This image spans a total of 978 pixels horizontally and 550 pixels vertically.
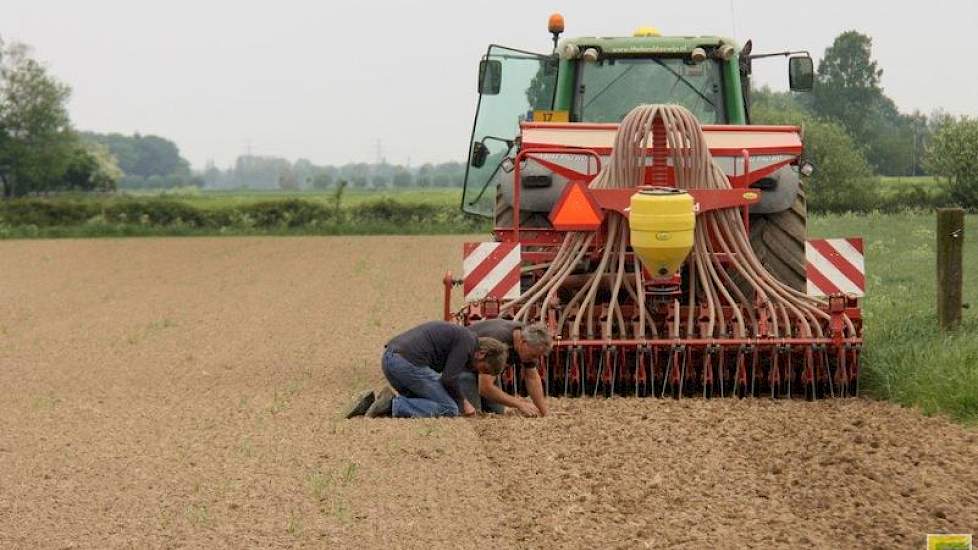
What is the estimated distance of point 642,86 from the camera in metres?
11.8

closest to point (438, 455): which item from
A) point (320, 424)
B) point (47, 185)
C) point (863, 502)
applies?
point (320, 424)

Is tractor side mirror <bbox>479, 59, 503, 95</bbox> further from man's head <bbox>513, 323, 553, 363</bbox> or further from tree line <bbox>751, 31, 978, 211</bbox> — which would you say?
tree line <bbox>751, 31, 978, 211</bbox>

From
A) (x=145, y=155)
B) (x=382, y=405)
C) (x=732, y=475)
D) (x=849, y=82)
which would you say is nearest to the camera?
(x=732, y=475)

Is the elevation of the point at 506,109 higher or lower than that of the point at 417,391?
higher

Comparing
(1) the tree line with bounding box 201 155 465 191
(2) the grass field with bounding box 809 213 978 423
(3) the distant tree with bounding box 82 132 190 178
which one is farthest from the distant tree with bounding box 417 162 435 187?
(2) the grass field with bounding box 809 213 978 423

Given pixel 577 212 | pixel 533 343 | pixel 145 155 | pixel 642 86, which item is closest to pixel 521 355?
pixel 533 343

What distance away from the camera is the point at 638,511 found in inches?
256

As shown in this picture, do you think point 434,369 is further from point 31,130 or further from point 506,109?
point 31,130

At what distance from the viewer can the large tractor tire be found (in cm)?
1080

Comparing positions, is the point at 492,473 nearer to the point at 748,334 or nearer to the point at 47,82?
the point at 748,334

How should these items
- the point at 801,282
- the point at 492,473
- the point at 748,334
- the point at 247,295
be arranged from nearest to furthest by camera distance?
1. the point at 492,473
2. the point at 748,334
3. the point at 801,282
4. the point at 247,295

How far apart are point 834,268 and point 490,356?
2.70 m

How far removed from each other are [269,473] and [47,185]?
66974 millimetres

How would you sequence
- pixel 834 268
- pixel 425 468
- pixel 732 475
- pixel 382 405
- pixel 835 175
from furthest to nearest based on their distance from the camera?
pixel 835 175 → pixel 834 268 → pixel 382 405 → pixel 425 468 → pixel 732 475
